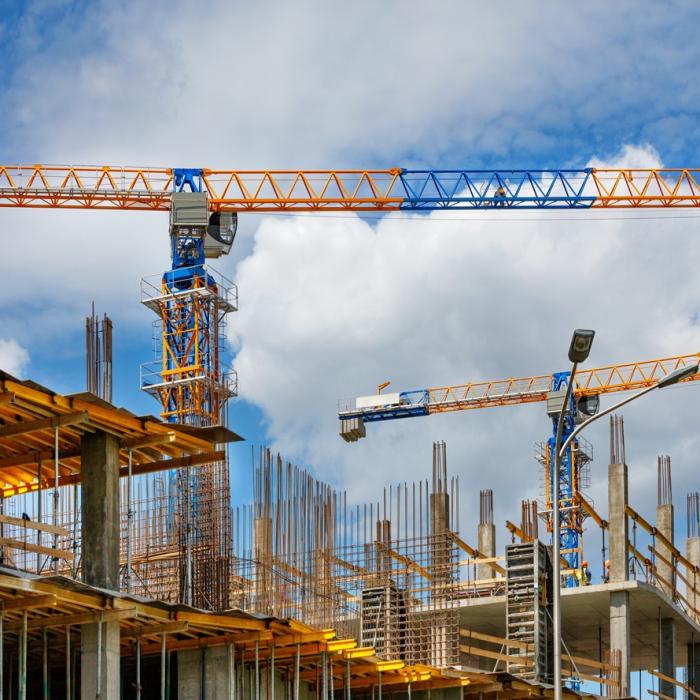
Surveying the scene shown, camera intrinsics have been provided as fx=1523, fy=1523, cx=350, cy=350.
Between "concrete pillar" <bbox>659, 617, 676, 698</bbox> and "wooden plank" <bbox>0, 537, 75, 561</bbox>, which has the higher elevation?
"wooden plank" <bbox>0, 537, 75, 561</bbox>

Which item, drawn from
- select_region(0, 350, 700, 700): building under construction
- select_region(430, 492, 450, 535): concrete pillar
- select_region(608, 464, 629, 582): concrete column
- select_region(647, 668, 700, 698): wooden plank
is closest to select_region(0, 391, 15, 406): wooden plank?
select_region(0, 350, 700, 700): building under construction

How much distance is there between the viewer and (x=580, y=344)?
19891 mm

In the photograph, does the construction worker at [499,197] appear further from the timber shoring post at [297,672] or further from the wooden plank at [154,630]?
the wooden plank at [154,630]

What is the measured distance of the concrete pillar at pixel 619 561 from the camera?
43.9m

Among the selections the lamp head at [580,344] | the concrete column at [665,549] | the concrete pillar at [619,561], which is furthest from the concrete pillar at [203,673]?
the concrete column at [665,549]

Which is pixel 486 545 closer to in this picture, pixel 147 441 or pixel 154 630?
pixel 147 441

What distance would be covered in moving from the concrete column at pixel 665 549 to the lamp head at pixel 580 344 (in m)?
32.5

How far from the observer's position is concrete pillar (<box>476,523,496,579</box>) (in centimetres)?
5290

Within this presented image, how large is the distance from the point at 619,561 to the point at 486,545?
872cm

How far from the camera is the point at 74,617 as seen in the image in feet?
73.0

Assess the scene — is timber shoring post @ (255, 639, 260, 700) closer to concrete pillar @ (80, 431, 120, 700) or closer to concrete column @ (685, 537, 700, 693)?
concrete pillar @ (80, 431, 120, 700)

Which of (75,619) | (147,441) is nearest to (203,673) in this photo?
(75,619)

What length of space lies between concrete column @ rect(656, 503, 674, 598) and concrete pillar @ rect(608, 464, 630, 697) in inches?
222

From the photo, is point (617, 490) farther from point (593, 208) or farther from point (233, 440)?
point (593, 208)
